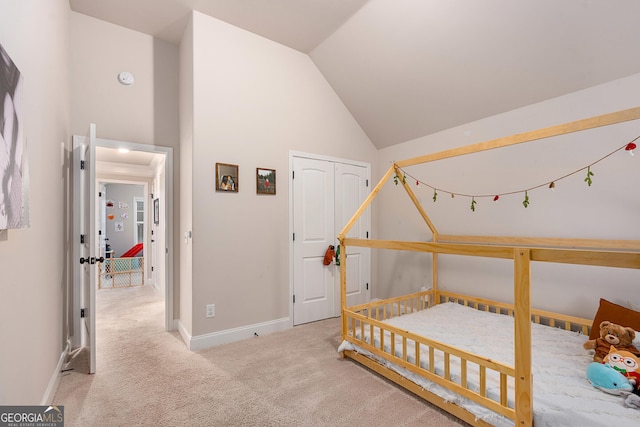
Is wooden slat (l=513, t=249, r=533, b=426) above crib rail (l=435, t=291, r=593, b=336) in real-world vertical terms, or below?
above

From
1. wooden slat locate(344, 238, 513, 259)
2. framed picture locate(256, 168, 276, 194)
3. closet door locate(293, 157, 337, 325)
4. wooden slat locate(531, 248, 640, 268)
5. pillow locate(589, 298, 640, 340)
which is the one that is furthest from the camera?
closet door locate(293, 157, 337, 325)

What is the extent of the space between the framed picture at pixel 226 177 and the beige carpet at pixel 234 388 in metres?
1.53

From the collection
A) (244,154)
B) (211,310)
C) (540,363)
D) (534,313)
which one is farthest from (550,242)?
(211,310)

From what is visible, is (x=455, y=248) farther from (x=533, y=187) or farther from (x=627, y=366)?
(x=533, y=187)

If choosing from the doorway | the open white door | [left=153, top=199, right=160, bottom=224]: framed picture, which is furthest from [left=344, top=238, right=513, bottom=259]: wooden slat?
[left=153, top=199, right=160, bottom=224]: framed picture

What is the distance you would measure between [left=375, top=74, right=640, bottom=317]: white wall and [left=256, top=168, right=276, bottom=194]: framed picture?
178cm

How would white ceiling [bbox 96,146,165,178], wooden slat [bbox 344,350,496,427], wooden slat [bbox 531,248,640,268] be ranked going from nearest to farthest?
wooden slat [bbox 531,248,640,268]
wooden slat [bbox 344,350,496,427]
white ceiling [bbox 96,146,165,178]

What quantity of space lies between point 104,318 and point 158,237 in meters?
1.77

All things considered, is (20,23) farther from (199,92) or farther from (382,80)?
(382,80)

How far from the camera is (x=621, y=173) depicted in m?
2.21

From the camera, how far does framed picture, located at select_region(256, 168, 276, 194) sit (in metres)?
3.12

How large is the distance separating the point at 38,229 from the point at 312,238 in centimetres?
242

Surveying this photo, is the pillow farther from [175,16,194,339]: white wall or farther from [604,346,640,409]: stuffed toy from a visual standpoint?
[175,16,194,339]: white wall

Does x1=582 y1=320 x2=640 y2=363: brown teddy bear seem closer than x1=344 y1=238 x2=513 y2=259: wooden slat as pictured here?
No
